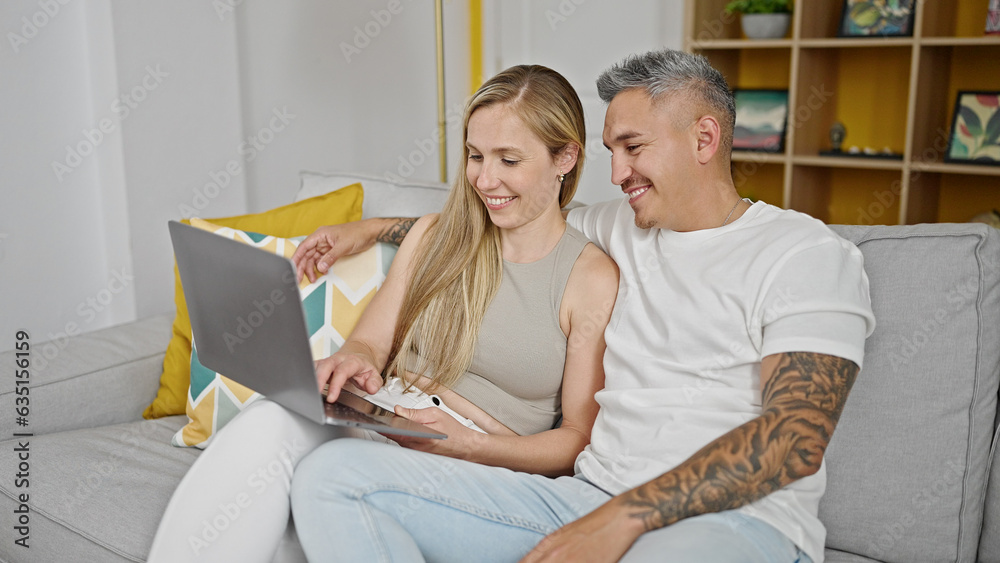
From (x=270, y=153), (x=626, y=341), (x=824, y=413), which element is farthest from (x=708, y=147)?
(x=270, y=153)

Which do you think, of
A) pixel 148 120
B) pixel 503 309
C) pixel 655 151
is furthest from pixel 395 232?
pixel 148 120

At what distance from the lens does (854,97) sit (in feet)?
10.3

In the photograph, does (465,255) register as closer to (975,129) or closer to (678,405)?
(678,405)

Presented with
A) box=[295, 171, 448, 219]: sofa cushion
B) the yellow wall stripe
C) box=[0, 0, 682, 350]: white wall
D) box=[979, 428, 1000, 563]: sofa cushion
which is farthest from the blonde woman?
the yellow wall stripe

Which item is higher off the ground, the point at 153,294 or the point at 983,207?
the point at 983,207

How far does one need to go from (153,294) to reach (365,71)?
55.2 inches

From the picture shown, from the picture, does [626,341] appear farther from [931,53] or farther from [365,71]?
[365,71]

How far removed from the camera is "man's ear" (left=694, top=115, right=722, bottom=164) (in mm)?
1295

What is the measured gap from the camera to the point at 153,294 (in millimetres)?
2727

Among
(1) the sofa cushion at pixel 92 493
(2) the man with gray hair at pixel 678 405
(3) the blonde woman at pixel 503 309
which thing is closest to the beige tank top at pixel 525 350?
(3) the blonde woman at pixel 503 309

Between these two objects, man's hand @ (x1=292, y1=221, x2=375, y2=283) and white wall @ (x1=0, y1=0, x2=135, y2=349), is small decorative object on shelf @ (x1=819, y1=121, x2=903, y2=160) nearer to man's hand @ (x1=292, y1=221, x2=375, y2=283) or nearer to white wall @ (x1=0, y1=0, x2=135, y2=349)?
man's hand @ (x1=292, y1=221, x2=375, y2=283)

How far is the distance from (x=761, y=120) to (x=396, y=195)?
5.82 feet

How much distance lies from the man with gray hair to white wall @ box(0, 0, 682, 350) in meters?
1.78

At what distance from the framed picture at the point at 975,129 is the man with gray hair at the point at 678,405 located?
1.81 meters
